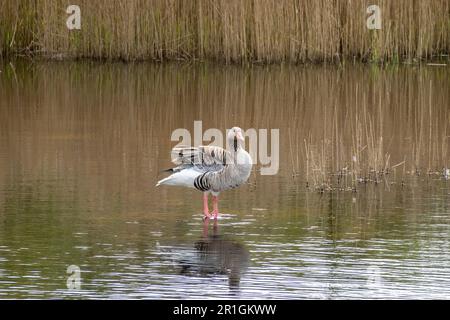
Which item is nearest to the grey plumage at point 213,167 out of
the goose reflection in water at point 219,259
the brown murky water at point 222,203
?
the brown murky water at point 222,203

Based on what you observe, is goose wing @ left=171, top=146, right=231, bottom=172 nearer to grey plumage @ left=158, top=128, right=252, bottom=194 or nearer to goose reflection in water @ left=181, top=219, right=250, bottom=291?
grey plumage @ left=158, top=128, right=252, bottom=194

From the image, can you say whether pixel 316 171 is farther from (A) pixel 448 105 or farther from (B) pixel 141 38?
(B) pixel 141 38

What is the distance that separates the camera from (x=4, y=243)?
892 cm

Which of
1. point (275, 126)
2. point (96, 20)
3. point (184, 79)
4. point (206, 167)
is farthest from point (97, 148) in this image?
point (96, 20)

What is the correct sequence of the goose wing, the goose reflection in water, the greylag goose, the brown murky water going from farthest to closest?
1. the goose wing
2. the greylag goose
3. the goose reflection in water
4. the brown murky water

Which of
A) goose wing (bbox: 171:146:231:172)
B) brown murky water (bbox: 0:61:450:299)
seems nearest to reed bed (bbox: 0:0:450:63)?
brown murky water (bbox: 0:61:450:299)

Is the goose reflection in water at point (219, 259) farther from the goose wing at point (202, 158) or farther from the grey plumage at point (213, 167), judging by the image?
the goose wing at point (202, 158)

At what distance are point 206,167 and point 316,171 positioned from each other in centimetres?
202

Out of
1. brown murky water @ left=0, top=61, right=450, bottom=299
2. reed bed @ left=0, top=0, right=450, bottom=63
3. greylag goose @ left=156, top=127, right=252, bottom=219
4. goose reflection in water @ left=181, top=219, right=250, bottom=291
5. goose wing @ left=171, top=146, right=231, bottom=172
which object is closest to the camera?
brown murky water @ left=0, top=61, right=450, bottom=299

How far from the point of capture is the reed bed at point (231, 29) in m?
20.6

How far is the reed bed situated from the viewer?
20609mm

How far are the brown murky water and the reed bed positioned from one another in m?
2.86

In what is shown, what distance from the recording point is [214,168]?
31.8 feet

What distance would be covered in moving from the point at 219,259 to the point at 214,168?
128cm
